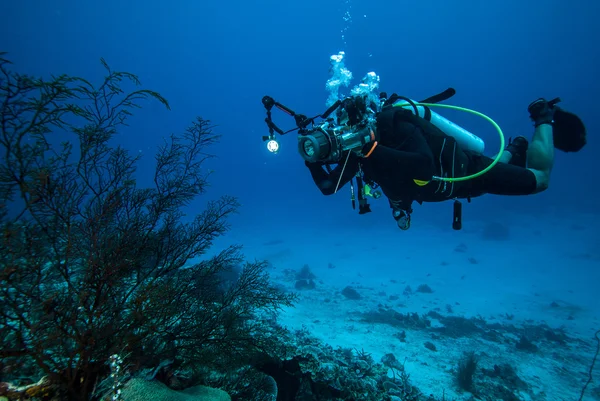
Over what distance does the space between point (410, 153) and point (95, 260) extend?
4.00 metres

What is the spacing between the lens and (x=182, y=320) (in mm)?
4031

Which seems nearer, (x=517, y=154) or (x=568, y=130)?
(x=568, y=130)

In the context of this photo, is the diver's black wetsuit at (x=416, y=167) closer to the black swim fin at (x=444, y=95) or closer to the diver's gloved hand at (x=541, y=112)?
the black swim fin at (x=444, y=95)

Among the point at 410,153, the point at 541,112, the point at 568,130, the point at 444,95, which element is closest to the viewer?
the point at 410,153

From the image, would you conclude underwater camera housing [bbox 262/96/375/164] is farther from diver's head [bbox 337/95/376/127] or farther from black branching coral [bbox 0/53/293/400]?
black branching coral [bbox 0/53/293/400]

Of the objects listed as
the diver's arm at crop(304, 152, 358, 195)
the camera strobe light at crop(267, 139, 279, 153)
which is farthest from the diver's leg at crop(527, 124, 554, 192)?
the camera strobe light at crop(267, 139, 279, 153)

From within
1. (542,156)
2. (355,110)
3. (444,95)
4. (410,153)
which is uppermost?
(444,95)

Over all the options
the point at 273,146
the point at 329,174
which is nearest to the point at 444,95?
the point at 329,174

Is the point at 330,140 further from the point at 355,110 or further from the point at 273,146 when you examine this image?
the point at 273,146

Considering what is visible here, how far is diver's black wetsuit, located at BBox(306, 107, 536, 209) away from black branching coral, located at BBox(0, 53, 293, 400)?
9.07 feet

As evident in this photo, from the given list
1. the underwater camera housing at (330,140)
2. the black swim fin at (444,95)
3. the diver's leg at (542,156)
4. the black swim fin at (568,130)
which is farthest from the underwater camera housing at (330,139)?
the black swim fin at (568,130)

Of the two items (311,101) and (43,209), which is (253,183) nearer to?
(311,101)

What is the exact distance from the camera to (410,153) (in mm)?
3234

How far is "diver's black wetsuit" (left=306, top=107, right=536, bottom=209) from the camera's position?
327 cm
